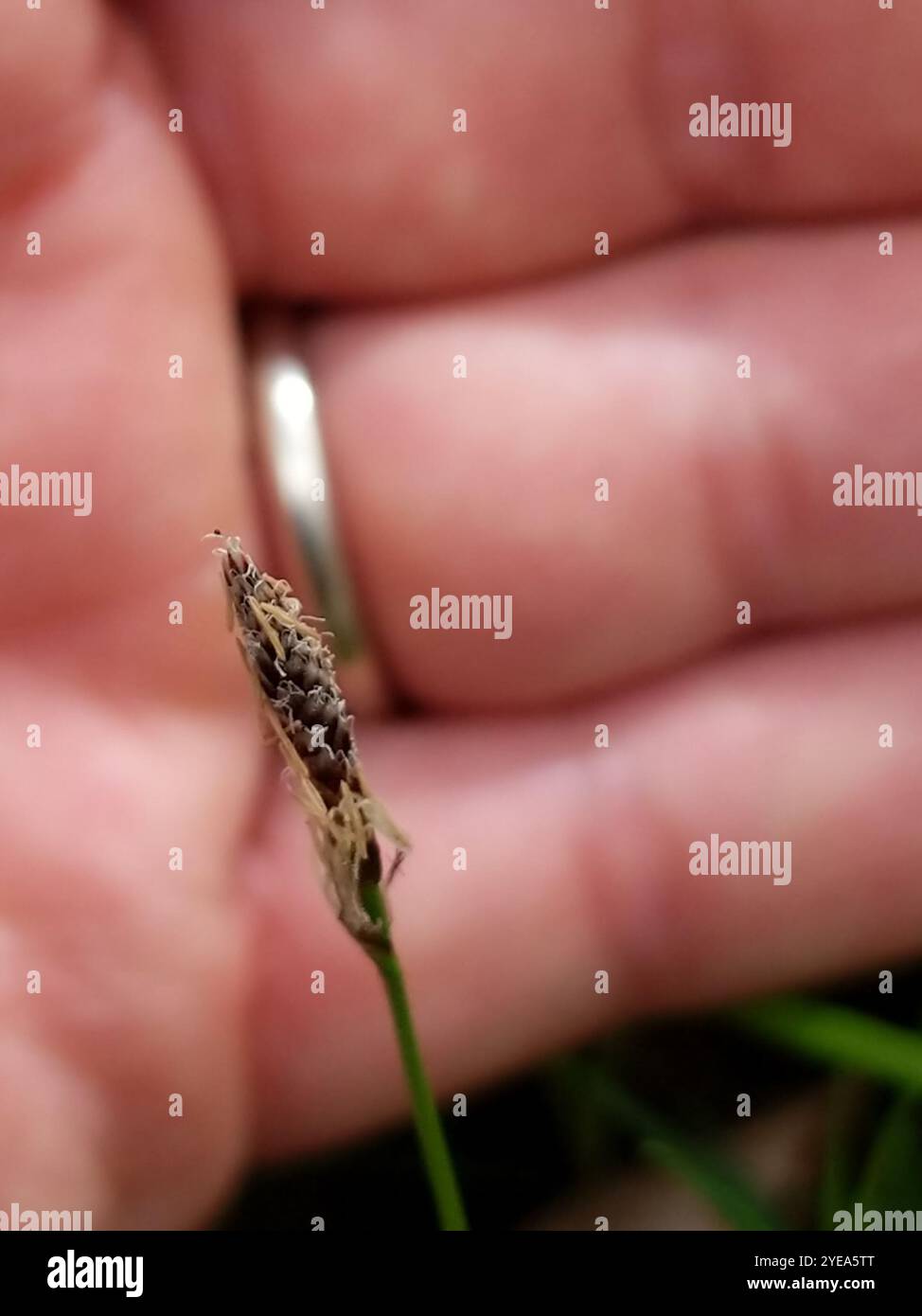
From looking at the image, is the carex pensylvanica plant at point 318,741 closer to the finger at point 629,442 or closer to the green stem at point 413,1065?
the green stem at point 413,1065

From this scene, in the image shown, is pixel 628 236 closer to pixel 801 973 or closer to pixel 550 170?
pixel 550 170

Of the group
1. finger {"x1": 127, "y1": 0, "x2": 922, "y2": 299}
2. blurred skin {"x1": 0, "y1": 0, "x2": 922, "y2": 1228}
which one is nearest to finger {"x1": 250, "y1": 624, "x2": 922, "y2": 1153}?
blurred skin {"x1": 0, "y1": 0, "x2": 922, "y2": 1228}

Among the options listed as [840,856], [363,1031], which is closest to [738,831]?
[840,856]

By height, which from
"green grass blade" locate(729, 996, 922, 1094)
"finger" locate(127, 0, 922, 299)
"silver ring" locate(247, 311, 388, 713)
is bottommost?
"green grass blade" locate(729, 996, 922, 1094)

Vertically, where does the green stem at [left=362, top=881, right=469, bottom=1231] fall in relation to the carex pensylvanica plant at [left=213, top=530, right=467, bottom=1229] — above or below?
below

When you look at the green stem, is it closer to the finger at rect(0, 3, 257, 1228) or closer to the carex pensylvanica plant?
the carex pensylvanica plant

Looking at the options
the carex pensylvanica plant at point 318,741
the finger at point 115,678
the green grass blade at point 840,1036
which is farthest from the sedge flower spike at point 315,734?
the green grass blade at point 840,1036

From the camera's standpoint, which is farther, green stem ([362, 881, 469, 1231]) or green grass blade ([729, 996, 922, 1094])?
green grass blade ([729, 996, 922, 1094])

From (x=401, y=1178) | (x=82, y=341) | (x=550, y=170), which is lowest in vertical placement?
(x=401, y=1178)
